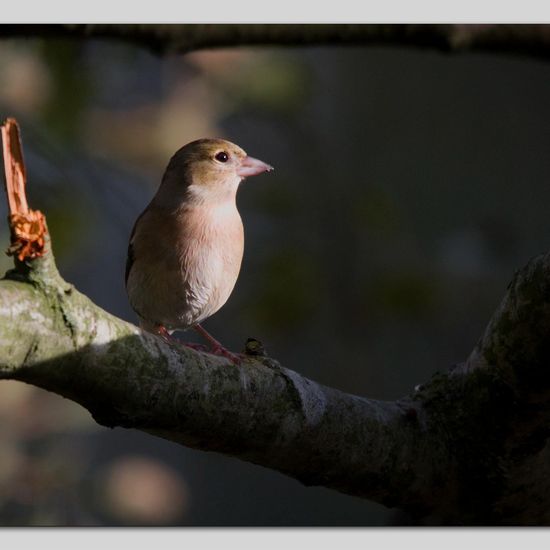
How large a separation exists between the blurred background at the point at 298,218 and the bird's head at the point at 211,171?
363 millimetres

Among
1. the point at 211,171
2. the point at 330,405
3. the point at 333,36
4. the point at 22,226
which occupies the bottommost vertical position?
the point at 330,405

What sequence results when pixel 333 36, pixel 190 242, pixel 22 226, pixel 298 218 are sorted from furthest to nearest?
1. pixel 298 218
2. pixel 190 242
3. pixel 333 36
4. pixel 22 226

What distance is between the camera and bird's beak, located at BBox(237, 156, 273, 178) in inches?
82.7

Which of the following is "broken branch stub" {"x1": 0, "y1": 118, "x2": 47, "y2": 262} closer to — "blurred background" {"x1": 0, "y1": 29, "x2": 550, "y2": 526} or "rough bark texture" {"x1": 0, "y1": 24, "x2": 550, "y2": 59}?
"rough bark texture" {"x1": 0, "y1": 24, "x2": 550, "y2": 59}

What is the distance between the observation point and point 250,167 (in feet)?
6.98

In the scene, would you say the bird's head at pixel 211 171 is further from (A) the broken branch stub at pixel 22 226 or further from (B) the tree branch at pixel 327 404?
(A) the broken branch stub at pixel 22 226

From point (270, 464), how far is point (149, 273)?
66 centimetres

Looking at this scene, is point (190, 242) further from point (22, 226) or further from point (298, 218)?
point (298, 218)

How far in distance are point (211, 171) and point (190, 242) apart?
21 centimetres

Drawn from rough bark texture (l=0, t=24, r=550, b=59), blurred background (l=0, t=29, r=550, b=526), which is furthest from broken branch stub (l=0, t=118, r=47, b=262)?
blurred background (l=0, t=29, r=550, b=526)

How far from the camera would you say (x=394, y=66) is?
3.43m

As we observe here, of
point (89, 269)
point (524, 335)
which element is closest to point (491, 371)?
point (524, 335)

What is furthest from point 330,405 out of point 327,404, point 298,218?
point 298,218

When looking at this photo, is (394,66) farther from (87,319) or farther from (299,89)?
(87,319)
